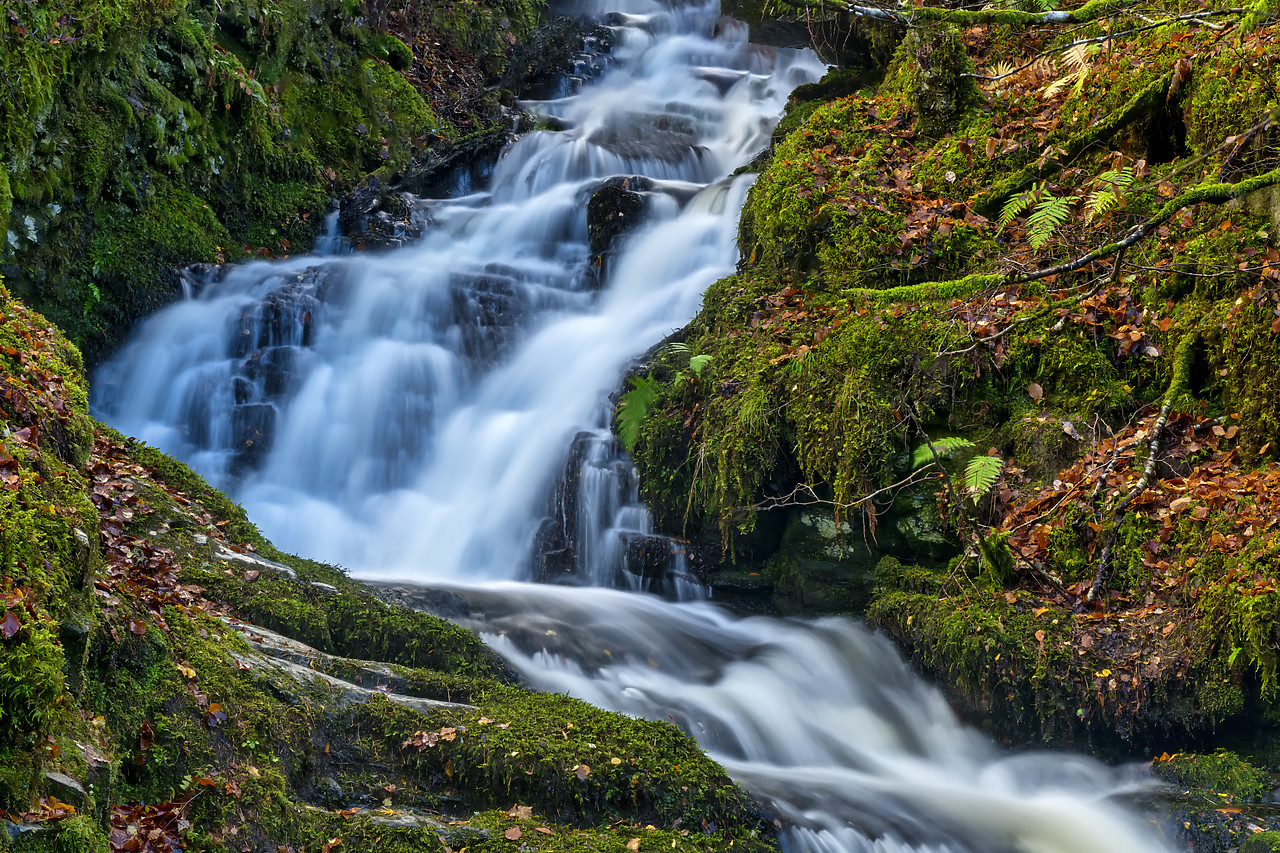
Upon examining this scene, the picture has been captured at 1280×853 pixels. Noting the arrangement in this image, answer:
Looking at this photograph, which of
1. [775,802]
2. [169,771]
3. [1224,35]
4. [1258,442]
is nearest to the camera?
[169,771]

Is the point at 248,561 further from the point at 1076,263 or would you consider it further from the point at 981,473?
the point at 1076,263

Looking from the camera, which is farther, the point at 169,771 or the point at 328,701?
the point at 328,701

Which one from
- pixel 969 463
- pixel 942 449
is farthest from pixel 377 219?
pixel 969 463

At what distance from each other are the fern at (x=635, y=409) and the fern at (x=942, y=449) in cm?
238

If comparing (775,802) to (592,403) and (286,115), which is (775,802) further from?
(286,115)

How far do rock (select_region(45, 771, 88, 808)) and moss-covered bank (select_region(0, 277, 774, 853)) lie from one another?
0.01m

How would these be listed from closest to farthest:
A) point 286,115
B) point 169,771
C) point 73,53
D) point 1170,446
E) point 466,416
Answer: point 169,771, point 1170,446, point 73,53, point 466,416, point 286,115

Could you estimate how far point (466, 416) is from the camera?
980 centimetres

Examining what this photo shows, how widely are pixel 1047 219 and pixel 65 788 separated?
5.94 m

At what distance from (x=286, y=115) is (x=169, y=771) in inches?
496

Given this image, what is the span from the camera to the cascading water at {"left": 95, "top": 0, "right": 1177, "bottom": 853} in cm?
503

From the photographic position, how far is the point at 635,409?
7.40 meters

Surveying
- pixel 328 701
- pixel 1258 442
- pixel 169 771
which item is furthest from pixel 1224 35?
pixel 169 771

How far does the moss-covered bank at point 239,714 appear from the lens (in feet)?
7.80
